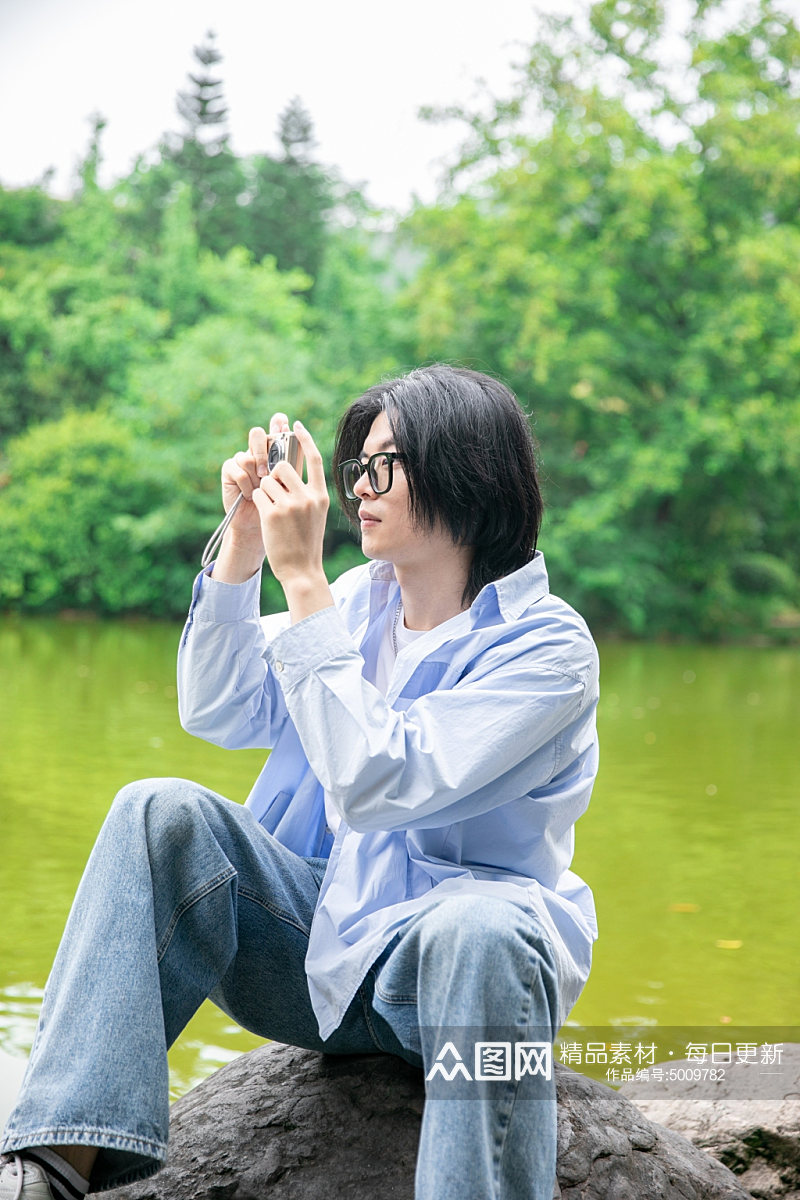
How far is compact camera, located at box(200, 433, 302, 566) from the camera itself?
6.09 feet

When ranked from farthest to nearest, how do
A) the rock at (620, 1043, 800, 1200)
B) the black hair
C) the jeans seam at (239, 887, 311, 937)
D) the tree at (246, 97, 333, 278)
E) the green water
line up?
the tree at (246, 97, 333, 278) → the green water → the rock at (620, 1043, 800, 1200) → the black hair → the jeans seam at (239, 887, 311, 937)

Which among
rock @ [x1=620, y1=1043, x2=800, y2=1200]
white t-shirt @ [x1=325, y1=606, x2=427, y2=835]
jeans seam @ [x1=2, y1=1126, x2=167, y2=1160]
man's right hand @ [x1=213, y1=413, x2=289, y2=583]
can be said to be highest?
man's right hand @ [x1=213, y1=413, x2=289, y2=583]

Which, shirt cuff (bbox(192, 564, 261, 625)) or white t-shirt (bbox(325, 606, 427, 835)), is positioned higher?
shirt cuff (bbox(192, 564, 261, 625))

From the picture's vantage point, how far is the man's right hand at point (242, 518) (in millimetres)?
1956

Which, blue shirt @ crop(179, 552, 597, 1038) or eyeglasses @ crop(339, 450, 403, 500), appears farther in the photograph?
eyeglasses @ crop(339, 450, 403, 500)

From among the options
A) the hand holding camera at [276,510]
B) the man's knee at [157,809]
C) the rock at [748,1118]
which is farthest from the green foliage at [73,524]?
the man's knee at [157,809]

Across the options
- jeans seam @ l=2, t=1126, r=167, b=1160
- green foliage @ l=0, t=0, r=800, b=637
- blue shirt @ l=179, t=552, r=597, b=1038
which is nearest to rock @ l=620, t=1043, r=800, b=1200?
blue shirt @ l=179, t=552, r=597, b=1038

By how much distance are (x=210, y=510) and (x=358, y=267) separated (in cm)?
882

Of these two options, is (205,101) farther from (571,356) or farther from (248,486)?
(248,486)

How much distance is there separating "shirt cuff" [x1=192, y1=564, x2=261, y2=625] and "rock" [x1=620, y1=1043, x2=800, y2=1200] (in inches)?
48.7

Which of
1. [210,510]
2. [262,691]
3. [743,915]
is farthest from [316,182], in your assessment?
[262,691]

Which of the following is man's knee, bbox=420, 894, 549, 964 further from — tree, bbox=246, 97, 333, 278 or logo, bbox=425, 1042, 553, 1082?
tree, bbox=246, 97, 333, 278

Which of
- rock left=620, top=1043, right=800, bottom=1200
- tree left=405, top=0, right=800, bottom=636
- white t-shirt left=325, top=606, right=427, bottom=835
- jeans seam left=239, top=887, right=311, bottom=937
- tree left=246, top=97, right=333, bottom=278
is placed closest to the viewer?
jeans seam left=239, top=887, right=311, bottom=937

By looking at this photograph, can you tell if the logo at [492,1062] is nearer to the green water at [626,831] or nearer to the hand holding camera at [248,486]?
the hand holding camera at [248,486]
